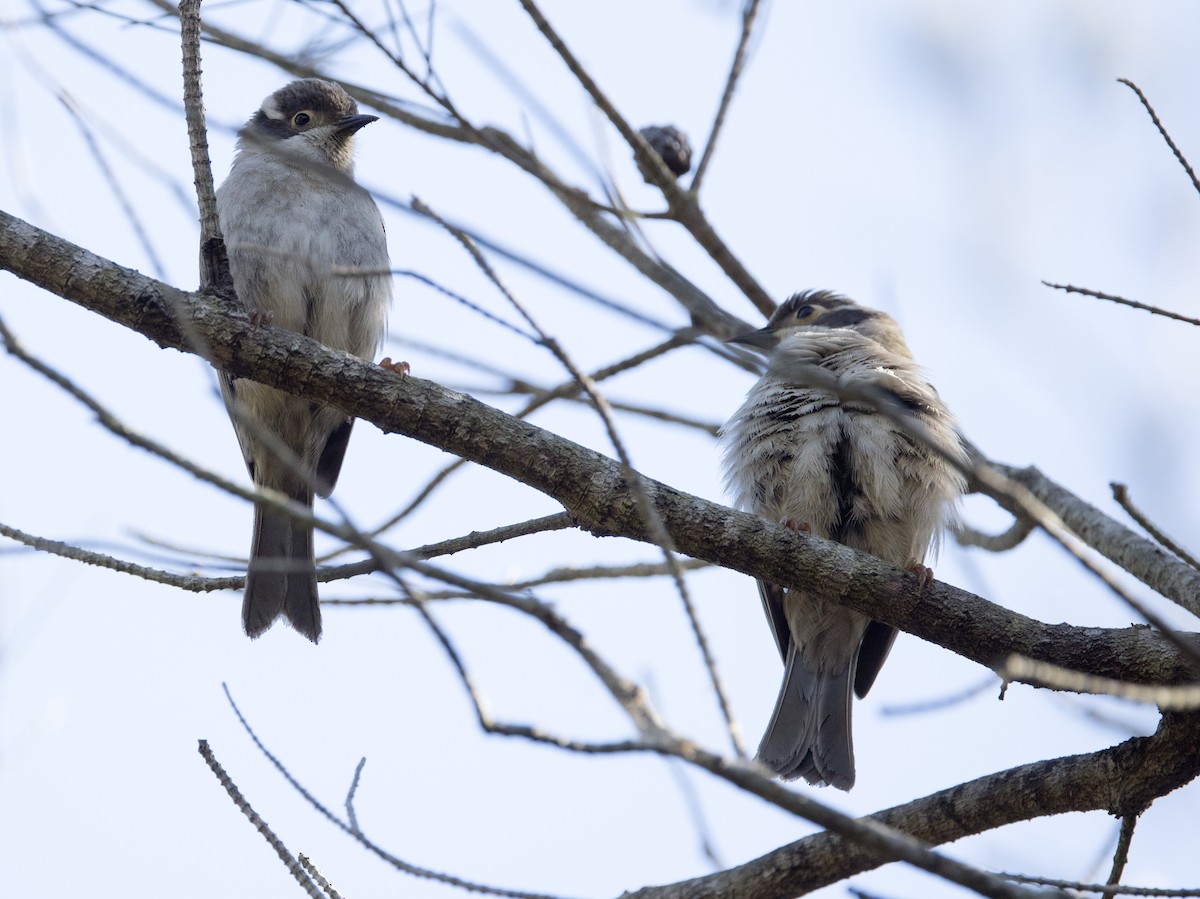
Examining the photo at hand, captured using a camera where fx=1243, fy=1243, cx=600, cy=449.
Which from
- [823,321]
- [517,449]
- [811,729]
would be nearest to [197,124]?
[517,449]

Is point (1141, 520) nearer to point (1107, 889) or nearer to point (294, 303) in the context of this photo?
point (1107, 889)

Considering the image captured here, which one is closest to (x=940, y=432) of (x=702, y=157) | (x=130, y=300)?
(x=702, y=157)

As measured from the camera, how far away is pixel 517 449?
355 cm

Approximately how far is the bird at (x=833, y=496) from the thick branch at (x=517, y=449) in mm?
1146

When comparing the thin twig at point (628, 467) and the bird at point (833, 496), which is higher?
the bird at point (833, 496)

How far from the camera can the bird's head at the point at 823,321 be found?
20.6ft

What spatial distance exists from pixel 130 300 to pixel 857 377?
288cm

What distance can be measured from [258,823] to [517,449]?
1.22 m

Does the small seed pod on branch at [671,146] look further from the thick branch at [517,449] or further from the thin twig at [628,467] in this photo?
the thin twig at [628,467]

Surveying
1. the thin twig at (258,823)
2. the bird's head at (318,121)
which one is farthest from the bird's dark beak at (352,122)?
the thin twig at (258,823)

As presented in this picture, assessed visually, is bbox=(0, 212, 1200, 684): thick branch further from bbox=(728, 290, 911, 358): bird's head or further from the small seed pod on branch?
bbox=(728, 290, 911, 358): bird's head

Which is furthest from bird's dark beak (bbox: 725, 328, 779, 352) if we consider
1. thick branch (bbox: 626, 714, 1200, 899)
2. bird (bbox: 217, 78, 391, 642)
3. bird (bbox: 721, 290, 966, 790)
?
thick branch (bbox: 626, 714, 1200, 899)

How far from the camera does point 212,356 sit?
11.8 ft

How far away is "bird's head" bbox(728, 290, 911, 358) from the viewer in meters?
A: 6.27
